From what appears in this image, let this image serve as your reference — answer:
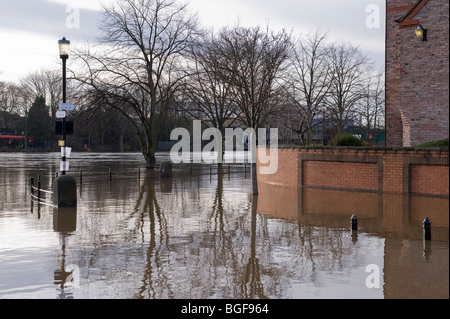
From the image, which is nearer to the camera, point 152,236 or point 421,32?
point 152,236

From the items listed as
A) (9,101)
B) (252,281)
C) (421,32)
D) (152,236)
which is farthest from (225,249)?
(9,101)

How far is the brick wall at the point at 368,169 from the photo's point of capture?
2091 centimetres

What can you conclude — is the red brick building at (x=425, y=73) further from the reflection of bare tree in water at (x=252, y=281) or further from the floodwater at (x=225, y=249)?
the reflection of bare tree in water at (x=252, y=281)

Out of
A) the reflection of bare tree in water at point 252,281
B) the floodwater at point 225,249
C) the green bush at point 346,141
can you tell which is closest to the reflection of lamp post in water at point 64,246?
the floodwater at point 225,249

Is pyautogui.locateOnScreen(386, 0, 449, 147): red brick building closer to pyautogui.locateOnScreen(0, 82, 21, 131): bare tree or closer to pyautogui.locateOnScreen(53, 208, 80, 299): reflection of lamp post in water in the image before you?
pyautogui.locateOnScreen(53, 208, 80, 299): reflection of lamp post in water

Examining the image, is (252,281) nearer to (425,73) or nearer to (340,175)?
(340,175)

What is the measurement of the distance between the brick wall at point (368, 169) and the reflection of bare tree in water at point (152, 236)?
686cm

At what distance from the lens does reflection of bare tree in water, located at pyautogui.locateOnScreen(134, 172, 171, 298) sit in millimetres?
8359

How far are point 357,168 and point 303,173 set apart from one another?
3.04 meters

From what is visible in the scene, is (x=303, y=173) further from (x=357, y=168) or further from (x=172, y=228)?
(x=172, y=228)

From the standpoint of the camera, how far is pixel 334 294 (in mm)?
7746

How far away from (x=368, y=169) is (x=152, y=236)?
12963 millimetres

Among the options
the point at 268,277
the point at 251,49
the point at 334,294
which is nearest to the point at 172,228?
the point at 268,277

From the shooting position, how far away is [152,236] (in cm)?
1284
